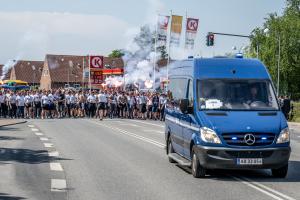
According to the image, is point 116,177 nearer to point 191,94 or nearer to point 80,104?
point 191,94

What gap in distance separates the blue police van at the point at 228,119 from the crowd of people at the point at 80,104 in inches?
1059

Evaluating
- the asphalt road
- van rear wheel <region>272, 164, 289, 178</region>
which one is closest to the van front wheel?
the asphalt road

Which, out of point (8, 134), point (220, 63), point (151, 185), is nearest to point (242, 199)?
point (151, 185)

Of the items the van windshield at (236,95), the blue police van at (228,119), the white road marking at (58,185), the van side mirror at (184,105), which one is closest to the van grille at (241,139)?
the blue police van at (228,119)

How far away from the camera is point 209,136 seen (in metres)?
12.4

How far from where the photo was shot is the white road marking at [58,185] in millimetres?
11165

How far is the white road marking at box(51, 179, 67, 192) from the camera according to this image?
1116 centimetres

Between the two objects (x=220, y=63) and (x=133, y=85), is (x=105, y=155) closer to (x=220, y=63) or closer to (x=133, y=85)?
(x=220, y=63)

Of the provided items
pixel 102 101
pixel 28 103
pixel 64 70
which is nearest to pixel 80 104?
pixel 102 101

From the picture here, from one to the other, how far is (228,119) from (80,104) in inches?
1237

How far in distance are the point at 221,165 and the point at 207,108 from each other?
1.33 metres

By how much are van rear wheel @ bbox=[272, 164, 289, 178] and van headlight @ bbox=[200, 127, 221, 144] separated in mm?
1437

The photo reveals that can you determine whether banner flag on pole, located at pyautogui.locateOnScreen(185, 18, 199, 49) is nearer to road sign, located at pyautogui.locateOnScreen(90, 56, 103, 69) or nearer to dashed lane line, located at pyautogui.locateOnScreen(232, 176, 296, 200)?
road sign, located at pyautogui.locateOnScreen(90, 56, 103, 69)

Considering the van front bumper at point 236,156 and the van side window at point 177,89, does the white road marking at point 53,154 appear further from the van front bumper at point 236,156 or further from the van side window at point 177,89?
the van front bumper at point 236,156
